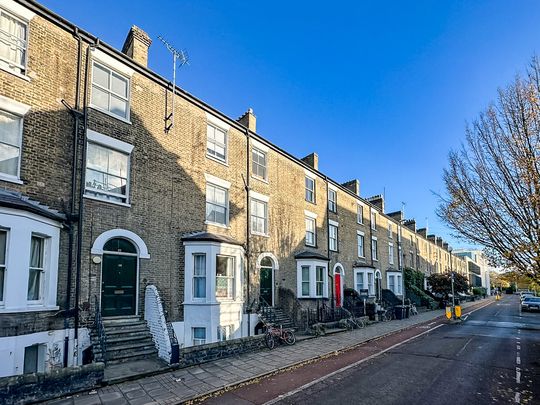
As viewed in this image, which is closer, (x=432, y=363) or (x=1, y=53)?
(x=1, y=53)

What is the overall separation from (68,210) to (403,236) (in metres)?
39.1

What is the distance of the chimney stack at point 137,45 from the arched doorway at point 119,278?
7.36m

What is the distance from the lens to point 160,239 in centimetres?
1314

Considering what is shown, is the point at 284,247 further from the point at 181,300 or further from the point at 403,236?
the point at 403,236

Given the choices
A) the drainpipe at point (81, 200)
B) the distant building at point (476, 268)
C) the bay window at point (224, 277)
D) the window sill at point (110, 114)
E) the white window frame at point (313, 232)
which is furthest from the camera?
the distant building at point (476, 268)

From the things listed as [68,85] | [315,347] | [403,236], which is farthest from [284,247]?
[403,236]

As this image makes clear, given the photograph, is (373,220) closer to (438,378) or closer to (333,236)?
(333,236)

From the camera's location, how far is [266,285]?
60.8 feet

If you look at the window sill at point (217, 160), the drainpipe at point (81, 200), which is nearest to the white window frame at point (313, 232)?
the window sill at point (217, 160)

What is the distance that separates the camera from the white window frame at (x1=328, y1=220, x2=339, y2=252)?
83.4 ft

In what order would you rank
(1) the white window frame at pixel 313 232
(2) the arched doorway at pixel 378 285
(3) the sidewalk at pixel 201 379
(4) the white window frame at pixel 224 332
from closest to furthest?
1. (3) the sidewalk at pixel 201 379
2. (4) the white window frame at pixel 224 332
3. (1) the white window frame at pixel 313 232
4. (2) the arched doorway at pixel 378 285

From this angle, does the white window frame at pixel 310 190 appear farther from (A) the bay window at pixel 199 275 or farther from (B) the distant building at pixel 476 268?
(B) the distant building at pixel 476 268

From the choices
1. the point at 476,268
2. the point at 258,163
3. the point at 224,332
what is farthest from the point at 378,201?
the point at 476,268

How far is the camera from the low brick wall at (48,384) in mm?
6953
